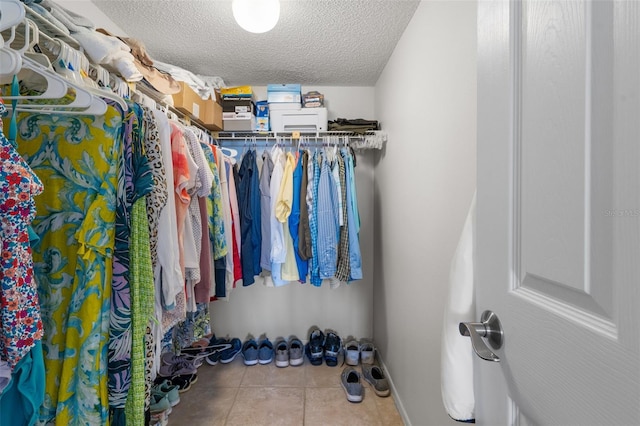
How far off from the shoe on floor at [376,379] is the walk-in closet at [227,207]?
0.05ft

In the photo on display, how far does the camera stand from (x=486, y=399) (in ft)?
1.83

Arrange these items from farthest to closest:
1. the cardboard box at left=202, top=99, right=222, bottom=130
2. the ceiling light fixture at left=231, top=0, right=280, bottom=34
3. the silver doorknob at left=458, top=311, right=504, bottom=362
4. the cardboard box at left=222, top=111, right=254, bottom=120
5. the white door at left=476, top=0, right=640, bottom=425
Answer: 1. the cardboard box at left=222, top=111, right=254, bottom=120
2. the cardboard box at left=202, top=99, right=222, bottom=130
3. the ceiling light fixture at left=231, top=0, right=280, bottom=34
4. the silver doorknob at left=458, top=311, right=504, bottom=362
5. the white door at left=476, top=0, right=640, bottom=425

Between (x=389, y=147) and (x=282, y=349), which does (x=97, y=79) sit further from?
(x=282, y=349)

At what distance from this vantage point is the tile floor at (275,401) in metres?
1.56

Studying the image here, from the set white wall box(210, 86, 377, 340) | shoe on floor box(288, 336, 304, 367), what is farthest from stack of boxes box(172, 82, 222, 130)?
shoe on floor box(288, 336, 304, 367)

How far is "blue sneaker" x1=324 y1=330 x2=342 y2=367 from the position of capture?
211 cm

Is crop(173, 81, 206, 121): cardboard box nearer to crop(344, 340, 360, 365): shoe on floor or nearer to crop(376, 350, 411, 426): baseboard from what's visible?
crop(344, 340, 360, 365): shoe on floor

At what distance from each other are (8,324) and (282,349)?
187 cm

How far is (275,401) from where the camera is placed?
1.71 meters

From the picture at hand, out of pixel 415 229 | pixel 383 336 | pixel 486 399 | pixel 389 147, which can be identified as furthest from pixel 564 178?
pixel 383 336

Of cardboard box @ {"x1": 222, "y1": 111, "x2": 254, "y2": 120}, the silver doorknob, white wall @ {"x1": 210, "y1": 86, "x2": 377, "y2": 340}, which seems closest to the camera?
the silver doorknob

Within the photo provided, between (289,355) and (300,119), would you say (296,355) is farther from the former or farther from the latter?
(300,119)

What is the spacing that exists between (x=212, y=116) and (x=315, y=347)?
6.17 feet

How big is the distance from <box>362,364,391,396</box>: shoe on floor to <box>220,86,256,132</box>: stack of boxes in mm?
1940
